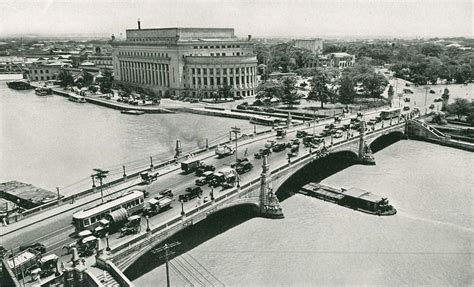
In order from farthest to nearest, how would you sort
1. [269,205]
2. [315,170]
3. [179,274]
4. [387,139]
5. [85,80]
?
[85,80] < [387,139] < [315,170] < [269,205] < [179,274]

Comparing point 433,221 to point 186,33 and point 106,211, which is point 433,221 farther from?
point 186,33

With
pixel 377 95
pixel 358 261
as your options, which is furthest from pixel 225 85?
pixel 358 261

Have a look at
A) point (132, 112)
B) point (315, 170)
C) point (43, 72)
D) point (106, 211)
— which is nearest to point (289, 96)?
point (132, 112)

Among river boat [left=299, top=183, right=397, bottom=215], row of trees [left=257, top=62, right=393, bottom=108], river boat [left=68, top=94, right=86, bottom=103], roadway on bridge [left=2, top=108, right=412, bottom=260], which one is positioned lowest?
river boat [left=299, top=183, right=397, bottom=215]

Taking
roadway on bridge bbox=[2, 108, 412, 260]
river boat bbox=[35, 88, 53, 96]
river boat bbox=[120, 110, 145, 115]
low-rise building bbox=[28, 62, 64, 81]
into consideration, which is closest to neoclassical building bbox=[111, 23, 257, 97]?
river boat bbox=[120, 110, 145, 115]

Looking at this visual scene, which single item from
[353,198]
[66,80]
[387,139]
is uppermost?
[66,80]

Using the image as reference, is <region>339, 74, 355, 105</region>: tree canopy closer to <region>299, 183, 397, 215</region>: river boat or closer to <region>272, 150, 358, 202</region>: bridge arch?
<region>272, 150, 358, 202</region>: bridge arch

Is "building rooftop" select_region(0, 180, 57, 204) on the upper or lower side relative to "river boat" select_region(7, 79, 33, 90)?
lower
